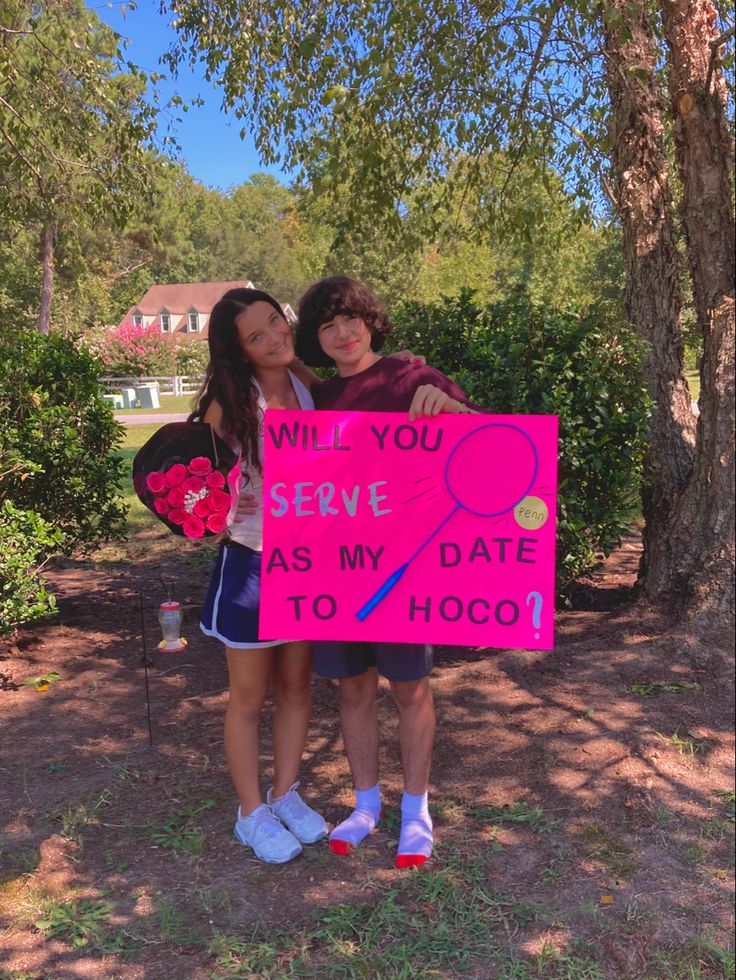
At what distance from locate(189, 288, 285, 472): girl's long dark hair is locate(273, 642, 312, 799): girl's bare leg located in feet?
2.31

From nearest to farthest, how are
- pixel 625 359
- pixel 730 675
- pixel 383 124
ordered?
pixel 730 675 < pixel 625 359 < pixel 383 124

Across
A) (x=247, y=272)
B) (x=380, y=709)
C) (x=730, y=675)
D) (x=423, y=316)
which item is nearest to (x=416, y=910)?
(x=380, y=709)

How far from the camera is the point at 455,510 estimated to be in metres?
2.79

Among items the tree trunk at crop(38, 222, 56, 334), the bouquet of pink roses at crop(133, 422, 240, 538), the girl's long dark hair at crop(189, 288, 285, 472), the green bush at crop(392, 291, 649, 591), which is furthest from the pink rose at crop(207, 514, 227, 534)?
the tree trunk at crop(38, 222, 56, 334)

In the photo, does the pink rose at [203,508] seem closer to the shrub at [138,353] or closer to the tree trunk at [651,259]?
the tree trunk at [651,259]

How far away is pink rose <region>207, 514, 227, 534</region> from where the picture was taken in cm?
271

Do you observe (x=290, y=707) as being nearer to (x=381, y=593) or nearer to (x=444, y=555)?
(x=381, y=593)

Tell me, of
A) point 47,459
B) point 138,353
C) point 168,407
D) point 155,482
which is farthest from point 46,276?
point 155,482

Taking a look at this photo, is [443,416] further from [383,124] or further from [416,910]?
[383,124]

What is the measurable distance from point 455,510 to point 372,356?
586 millimetres

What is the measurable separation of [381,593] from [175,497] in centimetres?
72

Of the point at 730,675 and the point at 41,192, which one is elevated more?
the point at 41,192

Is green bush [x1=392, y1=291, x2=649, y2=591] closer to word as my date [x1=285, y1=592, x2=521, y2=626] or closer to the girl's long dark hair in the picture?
word as my date [x1=285, y1=592, x2=521, y2=626]

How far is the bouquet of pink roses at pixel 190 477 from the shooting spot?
270 centimetres
